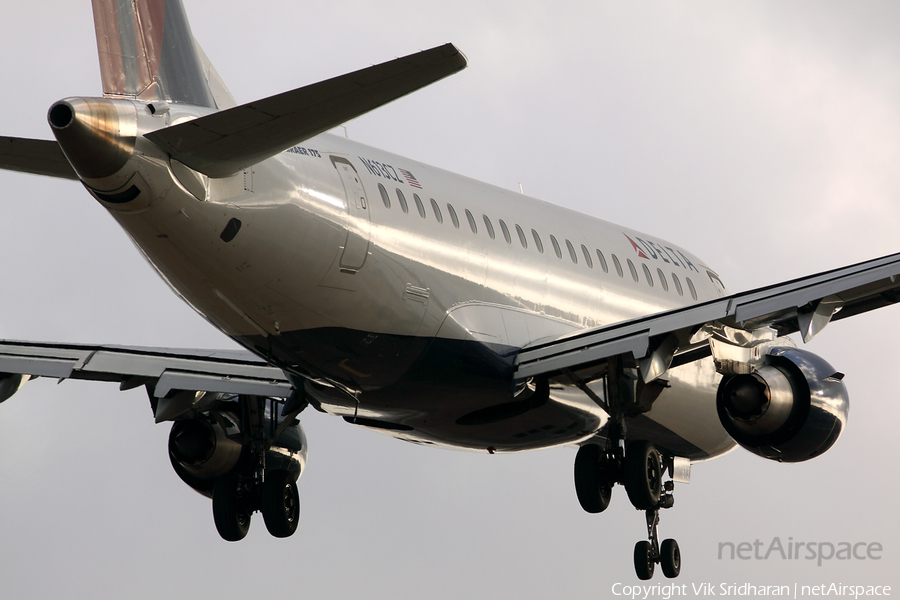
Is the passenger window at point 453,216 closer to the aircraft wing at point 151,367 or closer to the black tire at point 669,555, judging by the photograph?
the aircraft wing at point 151,367

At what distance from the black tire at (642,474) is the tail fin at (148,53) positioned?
8.01 meters

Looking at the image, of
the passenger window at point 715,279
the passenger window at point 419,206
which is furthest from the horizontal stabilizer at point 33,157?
the passenger window at point 715,279

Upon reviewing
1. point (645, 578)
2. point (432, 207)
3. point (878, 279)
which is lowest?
point (645, 578)

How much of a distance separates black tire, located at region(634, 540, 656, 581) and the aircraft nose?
1261cm

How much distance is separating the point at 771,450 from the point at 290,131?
30.5 ft

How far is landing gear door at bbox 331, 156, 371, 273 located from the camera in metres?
15.8

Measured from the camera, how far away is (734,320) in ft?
54.6

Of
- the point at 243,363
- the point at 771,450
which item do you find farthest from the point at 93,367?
the point at 771,450

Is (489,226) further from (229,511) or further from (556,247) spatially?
(229,511)

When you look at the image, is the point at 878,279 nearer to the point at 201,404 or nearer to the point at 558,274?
the point at 558,274

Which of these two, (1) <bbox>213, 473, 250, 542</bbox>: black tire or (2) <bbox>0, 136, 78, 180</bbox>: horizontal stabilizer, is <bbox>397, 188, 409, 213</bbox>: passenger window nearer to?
(2) <bbox>0, 136, 78, 180</bbox>: horizontal stabilizer

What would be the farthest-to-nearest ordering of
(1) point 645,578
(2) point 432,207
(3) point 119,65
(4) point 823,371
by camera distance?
(1) point 645,578 < (4) point 823,371 < (2) point 432,207 < (3) point 119,65

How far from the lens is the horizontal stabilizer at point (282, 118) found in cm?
1238

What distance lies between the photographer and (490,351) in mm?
18062
